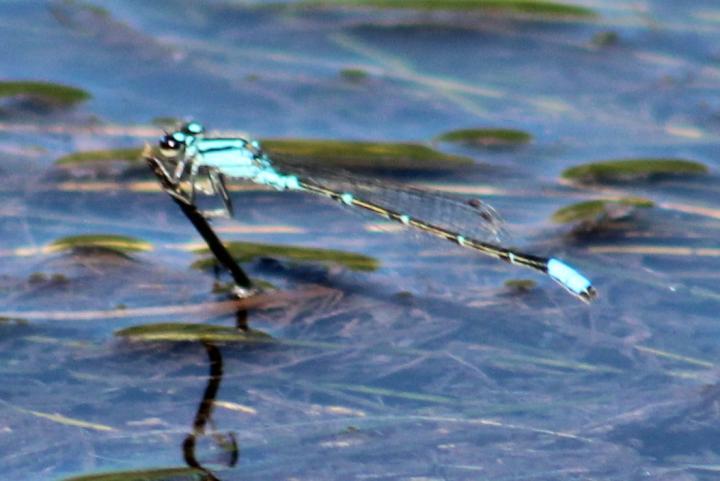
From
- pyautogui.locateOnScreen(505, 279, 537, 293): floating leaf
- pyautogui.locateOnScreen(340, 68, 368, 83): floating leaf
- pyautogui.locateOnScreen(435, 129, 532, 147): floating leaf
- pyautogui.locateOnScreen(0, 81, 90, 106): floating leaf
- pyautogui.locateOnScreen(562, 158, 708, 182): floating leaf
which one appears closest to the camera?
pyautogui.locateOnScreen(505, 279, 537, 293): floating leaf

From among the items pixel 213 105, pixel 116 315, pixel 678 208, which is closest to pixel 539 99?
pixel 678 208

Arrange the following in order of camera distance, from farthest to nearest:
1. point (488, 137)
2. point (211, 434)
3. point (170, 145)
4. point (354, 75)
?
1. point (354, 75)
2. point (488, 137)
3. point (170, 145)
4. point (211, 434)

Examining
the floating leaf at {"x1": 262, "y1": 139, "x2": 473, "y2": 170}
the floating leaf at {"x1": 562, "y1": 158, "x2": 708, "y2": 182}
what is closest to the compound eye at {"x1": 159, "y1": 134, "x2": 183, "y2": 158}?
the floating leaf at {"x1": 262, "y1": 139, "x2": 473, "y2": 170}

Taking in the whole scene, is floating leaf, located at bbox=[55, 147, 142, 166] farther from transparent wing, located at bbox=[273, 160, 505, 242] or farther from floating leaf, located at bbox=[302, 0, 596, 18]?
floating leaf, located at bbox=[302, 0, 596, 18]

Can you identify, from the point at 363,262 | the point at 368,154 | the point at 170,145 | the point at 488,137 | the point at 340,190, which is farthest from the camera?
the point at 488,137

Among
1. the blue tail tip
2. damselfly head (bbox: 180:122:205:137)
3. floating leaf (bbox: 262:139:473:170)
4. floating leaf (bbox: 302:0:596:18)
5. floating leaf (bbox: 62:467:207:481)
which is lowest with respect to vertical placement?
floating leaf (bbox: 62:467:207:481)

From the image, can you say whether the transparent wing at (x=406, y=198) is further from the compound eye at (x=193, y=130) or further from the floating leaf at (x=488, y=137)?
the floating leaf at (x=488, y=137)

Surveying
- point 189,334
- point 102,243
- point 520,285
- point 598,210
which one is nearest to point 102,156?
point 102,243

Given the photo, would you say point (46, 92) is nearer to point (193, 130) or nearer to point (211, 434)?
point (193, 130)
